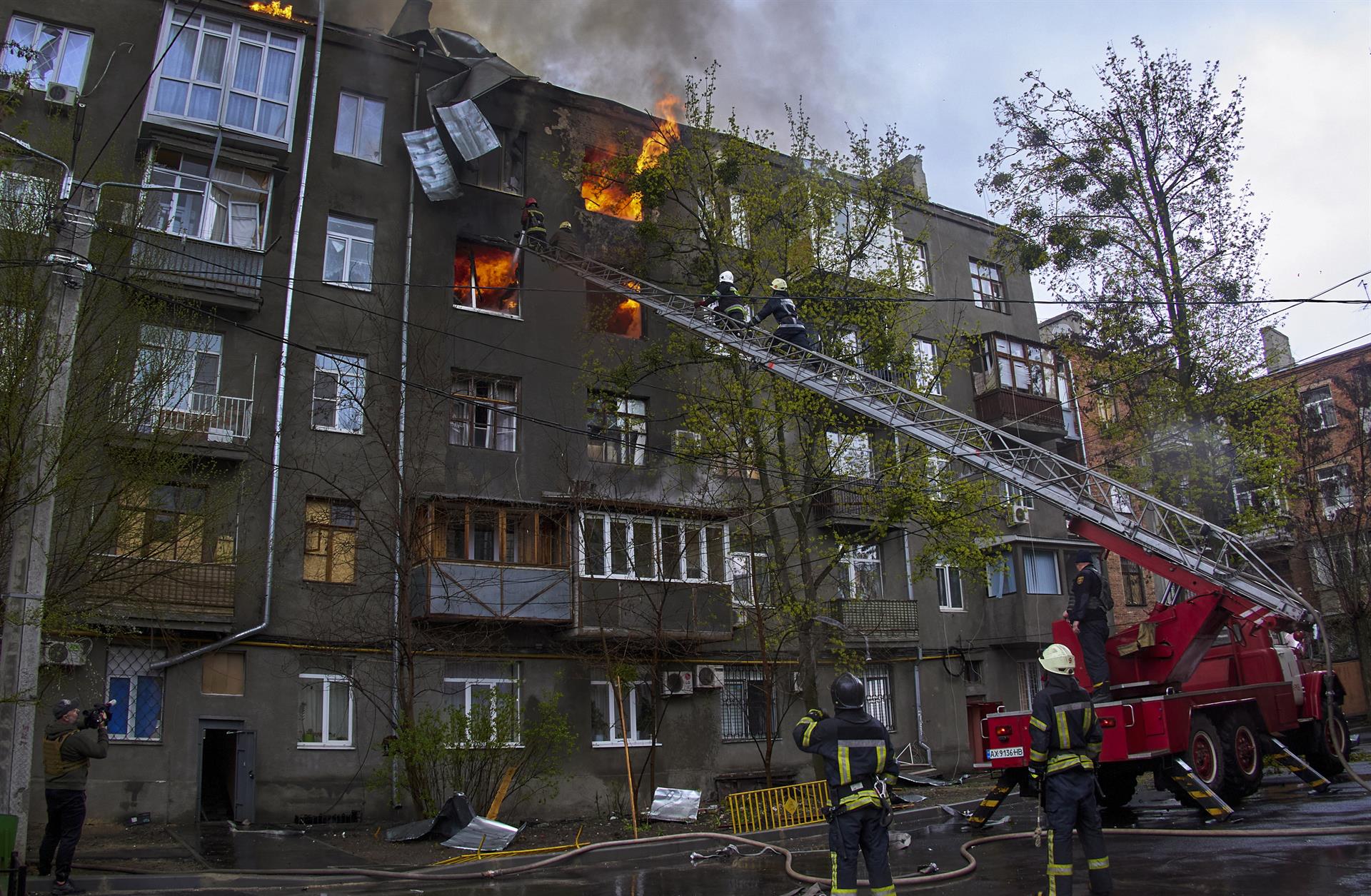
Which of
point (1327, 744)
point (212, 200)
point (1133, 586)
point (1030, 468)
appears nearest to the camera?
point (1327, 744)

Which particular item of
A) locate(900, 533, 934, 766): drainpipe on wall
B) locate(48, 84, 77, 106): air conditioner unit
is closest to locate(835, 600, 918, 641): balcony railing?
locate(900, 533, 934, 766): drainpipe on wall

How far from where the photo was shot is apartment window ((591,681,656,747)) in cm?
2198

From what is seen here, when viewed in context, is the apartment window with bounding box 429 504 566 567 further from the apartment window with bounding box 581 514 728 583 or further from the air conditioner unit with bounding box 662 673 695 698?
the air conditioner unit with bounding box 662 673 695 698

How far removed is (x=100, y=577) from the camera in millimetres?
14055

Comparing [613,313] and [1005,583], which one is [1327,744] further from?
[613,313]

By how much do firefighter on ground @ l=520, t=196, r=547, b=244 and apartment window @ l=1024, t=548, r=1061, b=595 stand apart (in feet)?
54.3

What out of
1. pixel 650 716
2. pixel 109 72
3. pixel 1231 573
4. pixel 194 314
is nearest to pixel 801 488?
pixel 650 716

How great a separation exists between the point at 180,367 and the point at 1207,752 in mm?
15646

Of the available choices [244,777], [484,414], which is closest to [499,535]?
[484,414]

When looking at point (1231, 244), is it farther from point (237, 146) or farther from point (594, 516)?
point (237, 146)

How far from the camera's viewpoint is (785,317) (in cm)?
1877

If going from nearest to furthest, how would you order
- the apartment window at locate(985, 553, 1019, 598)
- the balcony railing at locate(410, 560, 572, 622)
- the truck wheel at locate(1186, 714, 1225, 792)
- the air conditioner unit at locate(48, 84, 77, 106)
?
the truck wheel at locate(1186, 714, 1225, 792) < the air conditioner unit at locate(48, 84, 77, 106) < the balcony railing at locate(410, 560, 572, 622) < the apartment window at locate(985, 553, 1019, 598)

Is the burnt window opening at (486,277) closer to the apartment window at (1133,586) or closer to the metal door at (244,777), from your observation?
the metal door at (244,777)

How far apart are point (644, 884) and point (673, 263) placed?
57.0 ft
